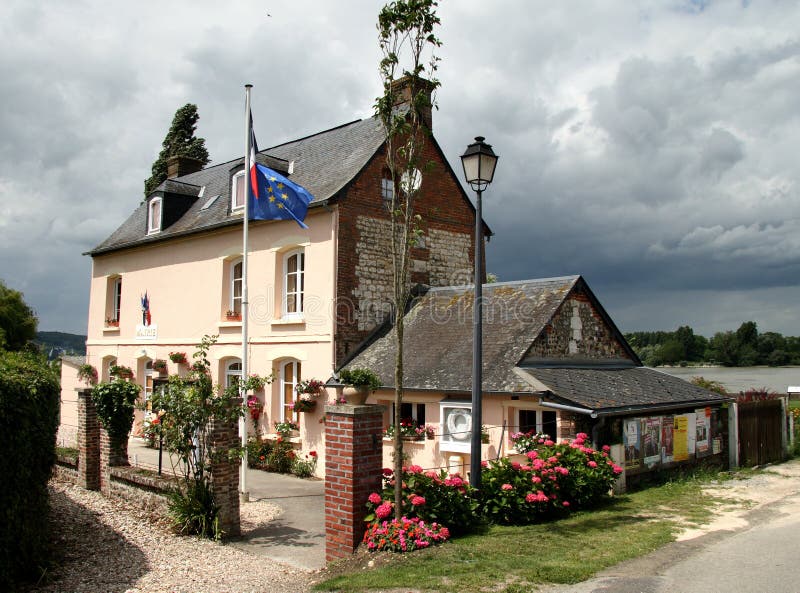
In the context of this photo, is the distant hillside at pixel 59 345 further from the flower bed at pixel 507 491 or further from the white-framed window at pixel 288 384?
the flower bed at pixel 507 491

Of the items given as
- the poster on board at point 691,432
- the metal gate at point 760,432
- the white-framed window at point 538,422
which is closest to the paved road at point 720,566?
the white-framed window at point 538,422

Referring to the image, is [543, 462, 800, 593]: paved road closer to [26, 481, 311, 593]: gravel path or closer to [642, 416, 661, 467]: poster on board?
[642, 416, 661, 467]: poster on board

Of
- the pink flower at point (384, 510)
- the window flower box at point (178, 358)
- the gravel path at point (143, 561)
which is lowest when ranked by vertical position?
the gravel path at point (143, 561)

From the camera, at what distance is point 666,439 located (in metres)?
12.9

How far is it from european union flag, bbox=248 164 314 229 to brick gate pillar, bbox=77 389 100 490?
478 cm

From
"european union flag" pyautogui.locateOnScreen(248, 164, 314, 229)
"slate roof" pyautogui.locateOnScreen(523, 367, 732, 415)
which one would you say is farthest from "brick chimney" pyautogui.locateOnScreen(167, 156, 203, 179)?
"slate roof" pyautogui.locateOnScreen(523, 367, 732, 415)

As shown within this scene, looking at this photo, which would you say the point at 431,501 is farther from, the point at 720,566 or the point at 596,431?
the point at 596,431

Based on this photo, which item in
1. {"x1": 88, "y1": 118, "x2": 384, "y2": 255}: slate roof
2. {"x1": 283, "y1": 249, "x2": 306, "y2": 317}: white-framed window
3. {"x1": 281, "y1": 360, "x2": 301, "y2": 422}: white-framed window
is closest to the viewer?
{"x1": 281, "y1": 360, "x2": 301, "y2": 422}: white-framed window

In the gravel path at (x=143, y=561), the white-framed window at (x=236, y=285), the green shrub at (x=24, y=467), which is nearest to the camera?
the green shrub at (x=24, y=467)

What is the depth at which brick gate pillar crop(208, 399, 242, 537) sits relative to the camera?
Result: 923 cm

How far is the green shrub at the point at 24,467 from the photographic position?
22.9ft

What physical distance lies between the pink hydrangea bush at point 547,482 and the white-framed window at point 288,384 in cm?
764

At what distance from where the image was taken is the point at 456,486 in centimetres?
848

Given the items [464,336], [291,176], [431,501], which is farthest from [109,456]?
[291,176]
